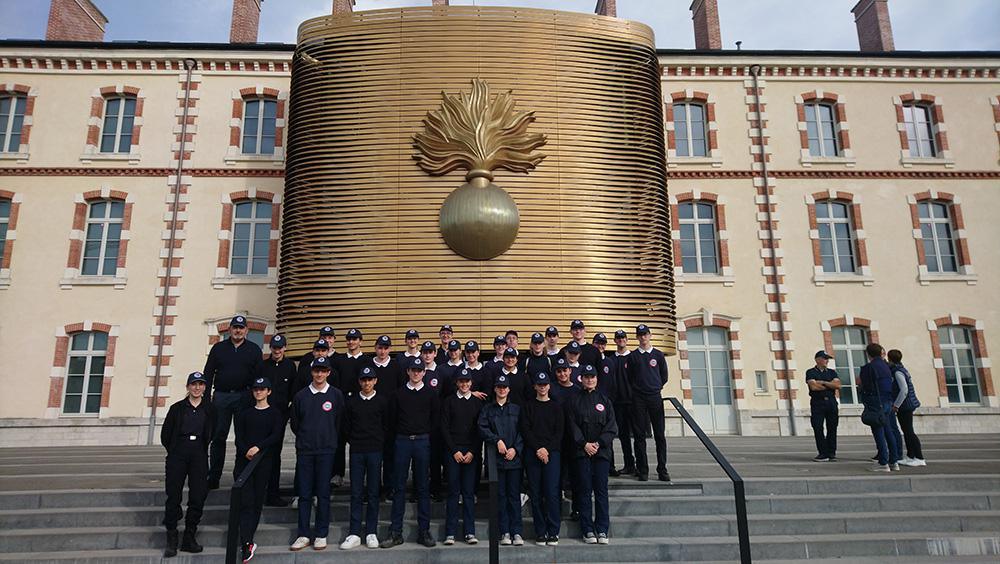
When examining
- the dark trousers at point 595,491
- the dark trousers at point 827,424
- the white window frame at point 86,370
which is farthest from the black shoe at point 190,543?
the white window frame at point 86,370

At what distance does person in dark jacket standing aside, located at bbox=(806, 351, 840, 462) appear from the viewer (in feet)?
31.6

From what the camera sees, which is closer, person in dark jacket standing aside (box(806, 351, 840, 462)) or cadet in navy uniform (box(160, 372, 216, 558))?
cadet in navy uniform (box(160, 372, 216, 558))

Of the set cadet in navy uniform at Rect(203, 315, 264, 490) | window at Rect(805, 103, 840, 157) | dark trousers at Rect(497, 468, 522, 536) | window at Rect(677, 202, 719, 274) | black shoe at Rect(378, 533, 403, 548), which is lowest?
black shoe at Rect(378, 533, 403, 548)

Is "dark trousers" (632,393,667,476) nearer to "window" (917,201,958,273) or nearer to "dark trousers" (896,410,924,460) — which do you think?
"dark trousers" (896,410,924,460)

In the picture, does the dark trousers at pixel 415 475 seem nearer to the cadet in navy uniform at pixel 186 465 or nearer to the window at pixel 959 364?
the cadet in navy uniform at pixel 186 465

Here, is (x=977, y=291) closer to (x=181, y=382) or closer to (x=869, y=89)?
(x=869, y=89)

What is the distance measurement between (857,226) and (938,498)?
11.3m

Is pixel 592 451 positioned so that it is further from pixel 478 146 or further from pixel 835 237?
pixel 835 237

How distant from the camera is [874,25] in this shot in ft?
65.6

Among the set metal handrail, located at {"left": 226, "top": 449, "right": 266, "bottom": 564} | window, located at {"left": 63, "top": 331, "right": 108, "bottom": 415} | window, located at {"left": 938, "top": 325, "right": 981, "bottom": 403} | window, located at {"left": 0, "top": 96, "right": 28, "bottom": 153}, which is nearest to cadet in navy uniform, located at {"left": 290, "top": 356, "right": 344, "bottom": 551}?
metal handrail, located at {"left": 226, "top": 449, "right": 266, "bottom": 564}

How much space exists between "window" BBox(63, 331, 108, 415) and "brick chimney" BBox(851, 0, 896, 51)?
2326 centimetres

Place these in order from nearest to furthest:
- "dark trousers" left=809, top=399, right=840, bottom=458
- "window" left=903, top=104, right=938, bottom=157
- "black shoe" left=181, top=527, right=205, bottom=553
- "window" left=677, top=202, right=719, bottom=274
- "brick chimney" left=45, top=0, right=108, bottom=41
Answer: "black shoe" left=181, top=527, right=205, bottom=553 → "dark trousers" left=809, top=399, right=840, bottom=458 → "window" left=677, top=202, right=719, bottom=274 → "window" left=903, top=104, right=938, bottom=157 → "brick chimney" left=45, top=0, right=108, bottom=41

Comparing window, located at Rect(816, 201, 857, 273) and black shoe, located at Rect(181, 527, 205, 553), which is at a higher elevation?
window, located at Rect(816, 201, 857, 273)

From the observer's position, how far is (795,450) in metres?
11.6
